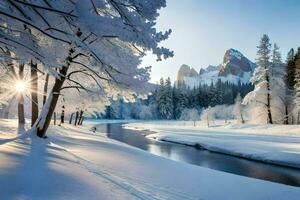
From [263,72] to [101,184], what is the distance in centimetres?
3976

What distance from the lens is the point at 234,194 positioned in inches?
329

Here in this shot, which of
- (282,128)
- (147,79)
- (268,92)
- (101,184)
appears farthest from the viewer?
(268,92)

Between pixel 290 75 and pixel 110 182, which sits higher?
pixel 290 75

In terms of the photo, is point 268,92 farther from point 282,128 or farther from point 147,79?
point 147,79

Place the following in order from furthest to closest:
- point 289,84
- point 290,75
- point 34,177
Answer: point 290,75 → point 289,84 → point 34,177

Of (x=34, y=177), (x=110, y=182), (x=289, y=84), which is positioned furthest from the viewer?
(x=289, y=84)

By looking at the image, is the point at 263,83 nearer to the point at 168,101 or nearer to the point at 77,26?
the point at 77,26

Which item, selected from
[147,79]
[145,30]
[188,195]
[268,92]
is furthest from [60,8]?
[268,92]

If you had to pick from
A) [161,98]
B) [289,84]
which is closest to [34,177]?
[289,84]

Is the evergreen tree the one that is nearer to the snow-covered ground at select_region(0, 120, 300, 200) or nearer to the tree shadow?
the snow-covered ground at select_region(0, 120, 300, 200)

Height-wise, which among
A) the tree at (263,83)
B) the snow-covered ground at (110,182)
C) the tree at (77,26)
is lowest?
the snow-covered ground at (110,182)

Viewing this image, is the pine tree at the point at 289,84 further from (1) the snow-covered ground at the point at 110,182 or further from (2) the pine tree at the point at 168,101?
(2) the pine tree at the point at 168,101

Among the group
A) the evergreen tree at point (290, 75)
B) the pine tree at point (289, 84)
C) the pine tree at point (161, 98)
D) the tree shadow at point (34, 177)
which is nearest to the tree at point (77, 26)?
the tree shadow at point (34, 177)

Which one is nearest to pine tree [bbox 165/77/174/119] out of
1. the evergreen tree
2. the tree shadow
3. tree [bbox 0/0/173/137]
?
the evergreen tree
